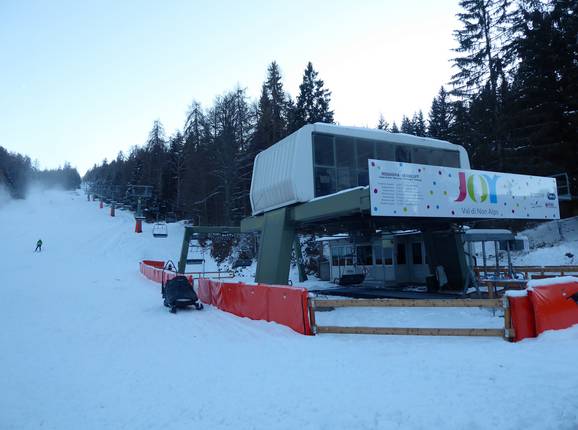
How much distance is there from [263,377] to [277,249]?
31.8ft

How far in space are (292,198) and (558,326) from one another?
29.8 ft

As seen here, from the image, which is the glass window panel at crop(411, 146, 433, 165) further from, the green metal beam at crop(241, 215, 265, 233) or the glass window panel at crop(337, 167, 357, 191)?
the green metal beam at crop(241, 215, 265, 233)

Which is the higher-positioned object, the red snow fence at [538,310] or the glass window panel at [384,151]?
the glass window panel at [384,151]

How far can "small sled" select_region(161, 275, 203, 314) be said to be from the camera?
1313 centimetres

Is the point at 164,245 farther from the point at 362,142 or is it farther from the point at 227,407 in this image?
the point at 227,407

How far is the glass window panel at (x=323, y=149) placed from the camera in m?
14.7

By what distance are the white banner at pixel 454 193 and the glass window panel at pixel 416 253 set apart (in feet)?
25.4

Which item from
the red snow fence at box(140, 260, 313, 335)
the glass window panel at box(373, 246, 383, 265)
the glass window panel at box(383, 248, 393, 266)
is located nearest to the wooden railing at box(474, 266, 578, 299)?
the glass window panel at box(383, 248, 393, 266)

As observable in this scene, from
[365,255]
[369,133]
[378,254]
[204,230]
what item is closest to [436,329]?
[369,133]

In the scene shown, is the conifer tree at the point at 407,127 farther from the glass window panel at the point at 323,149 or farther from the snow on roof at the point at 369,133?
the glass window panel at the point at 323,149

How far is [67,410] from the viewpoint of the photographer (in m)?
5.12

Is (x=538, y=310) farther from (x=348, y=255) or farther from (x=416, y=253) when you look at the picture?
(x=348, y=255)

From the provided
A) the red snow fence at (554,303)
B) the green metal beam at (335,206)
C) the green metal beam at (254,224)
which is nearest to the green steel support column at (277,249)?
the green metal beam at (335,206)

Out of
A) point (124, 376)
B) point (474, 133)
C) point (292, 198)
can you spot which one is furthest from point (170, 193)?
point (124, 376)
